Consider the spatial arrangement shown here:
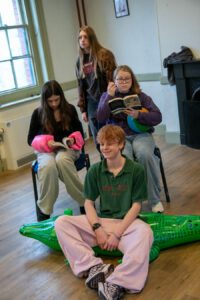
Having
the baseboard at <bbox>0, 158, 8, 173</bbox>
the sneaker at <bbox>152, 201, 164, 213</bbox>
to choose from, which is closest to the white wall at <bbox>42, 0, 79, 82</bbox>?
the baseboard at <bbox>0, 158, 8, 173</bbox>

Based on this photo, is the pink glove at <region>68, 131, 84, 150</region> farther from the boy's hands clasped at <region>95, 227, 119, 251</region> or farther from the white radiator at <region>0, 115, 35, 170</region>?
the white radiator at <region>0, 115, 35, 170</region>

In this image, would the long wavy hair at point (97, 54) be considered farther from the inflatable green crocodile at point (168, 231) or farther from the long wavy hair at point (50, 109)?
the inflatable green crocodile at point (168, 231)

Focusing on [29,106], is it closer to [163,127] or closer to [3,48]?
[3,48]

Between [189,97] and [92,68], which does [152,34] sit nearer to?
[189,97]

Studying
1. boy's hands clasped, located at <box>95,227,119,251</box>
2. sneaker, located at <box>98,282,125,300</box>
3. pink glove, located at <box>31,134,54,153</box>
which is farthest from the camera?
pink glove, located at <box>31,134,54,153</box>

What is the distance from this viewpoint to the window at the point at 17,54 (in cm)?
448

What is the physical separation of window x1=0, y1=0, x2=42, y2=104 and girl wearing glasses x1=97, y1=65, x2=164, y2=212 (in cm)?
209

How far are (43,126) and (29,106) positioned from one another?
73.5 inches

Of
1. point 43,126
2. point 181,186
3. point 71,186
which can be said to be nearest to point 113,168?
point 71,186

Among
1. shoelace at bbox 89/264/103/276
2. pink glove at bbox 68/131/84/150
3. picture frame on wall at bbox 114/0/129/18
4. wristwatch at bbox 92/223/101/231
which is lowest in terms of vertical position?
shoelace at bbox 89/264/103/276

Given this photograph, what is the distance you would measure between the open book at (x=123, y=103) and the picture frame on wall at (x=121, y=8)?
7.80 ft

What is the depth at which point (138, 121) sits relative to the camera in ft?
8.63

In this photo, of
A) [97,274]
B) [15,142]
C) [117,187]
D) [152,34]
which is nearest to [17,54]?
[15,142]

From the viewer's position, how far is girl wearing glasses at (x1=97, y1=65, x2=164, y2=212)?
2613 millimetres
